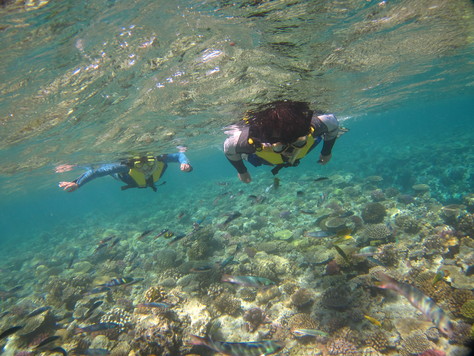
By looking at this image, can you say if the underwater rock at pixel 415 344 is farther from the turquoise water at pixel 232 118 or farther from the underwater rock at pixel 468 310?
the underwater rock at pixel 468 310

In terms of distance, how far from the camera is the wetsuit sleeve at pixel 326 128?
16.4 feet

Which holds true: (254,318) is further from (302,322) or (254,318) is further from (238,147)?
(238,147)

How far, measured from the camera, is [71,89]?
26.6 feet

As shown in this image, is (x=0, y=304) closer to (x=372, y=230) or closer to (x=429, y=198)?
(x=372, y=230)

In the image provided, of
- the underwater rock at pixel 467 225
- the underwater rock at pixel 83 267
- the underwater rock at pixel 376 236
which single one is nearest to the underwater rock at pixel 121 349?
the underwater rock at pixel 376 236

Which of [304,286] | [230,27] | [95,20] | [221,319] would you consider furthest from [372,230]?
[95,20]

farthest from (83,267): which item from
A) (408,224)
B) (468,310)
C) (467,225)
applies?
(467,225)

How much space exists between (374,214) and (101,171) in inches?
514

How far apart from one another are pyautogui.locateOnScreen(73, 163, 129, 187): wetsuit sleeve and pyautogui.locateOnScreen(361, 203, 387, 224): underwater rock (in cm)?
1206

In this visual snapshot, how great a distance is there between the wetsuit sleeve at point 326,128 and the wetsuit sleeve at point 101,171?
807 cm

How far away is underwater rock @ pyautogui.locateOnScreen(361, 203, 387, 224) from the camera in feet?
37.3

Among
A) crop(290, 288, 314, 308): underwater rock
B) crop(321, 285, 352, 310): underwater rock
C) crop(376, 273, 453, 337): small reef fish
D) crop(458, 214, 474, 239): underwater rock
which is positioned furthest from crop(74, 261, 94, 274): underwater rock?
crop(458, 214, 474, 239): underwater rock

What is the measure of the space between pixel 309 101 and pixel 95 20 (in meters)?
11.2

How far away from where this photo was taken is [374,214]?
37.7ft
